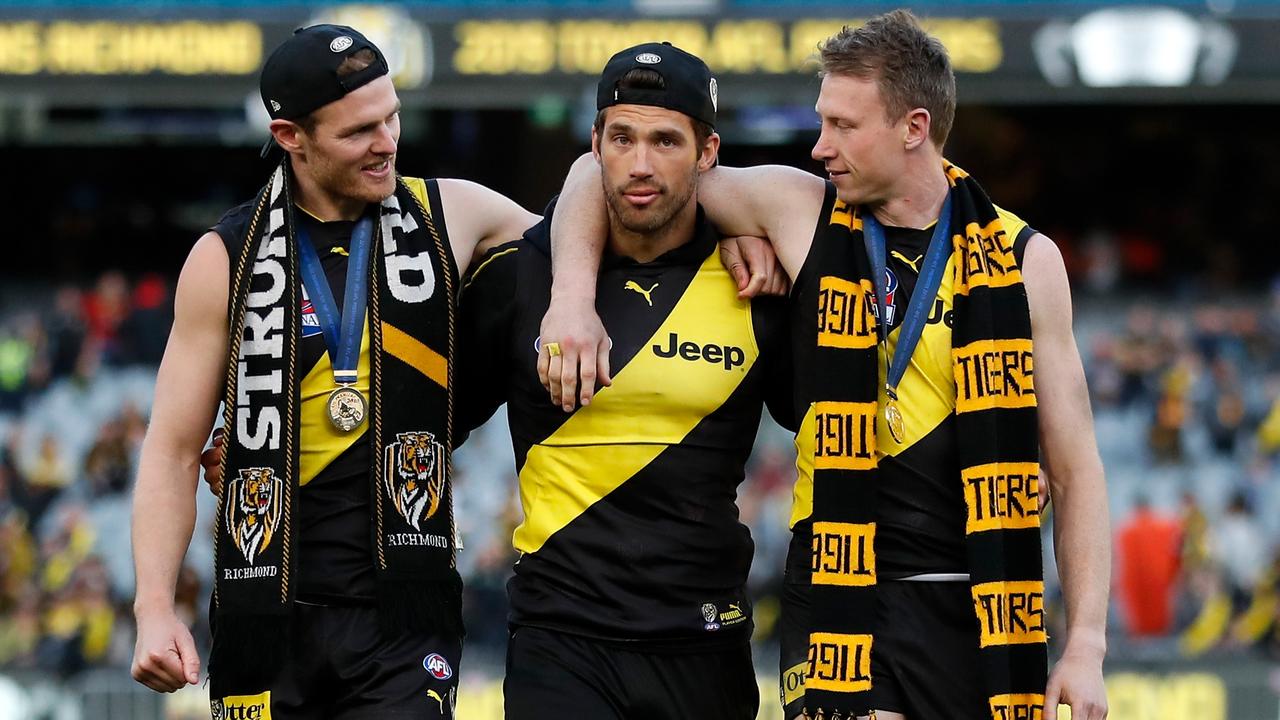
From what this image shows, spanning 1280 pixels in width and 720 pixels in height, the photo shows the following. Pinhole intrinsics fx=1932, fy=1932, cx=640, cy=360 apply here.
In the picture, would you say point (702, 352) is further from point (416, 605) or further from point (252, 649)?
point (252, 649)

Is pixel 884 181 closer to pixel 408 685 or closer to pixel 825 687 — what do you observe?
pixel 825 687

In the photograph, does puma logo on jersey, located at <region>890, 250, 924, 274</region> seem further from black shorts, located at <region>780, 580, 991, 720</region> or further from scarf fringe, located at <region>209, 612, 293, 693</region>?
scarf fringe, located at <region>209, 612, 293, 693</region>

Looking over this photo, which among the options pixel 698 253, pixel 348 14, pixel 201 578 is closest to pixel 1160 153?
pixel 348 14

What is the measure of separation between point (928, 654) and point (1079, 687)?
36cm

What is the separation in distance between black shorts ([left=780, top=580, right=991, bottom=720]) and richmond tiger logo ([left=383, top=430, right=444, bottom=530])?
1.12 meters

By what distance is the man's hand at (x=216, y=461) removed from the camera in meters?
4.75

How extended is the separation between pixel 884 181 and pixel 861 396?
0.53m

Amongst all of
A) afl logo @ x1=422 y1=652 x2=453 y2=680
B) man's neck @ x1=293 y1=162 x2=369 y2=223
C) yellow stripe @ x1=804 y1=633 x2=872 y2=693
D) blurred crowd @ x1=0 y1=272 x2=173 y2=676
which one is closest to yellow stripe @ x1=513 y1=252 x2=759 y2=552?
afl logo @ x1=422 y1=652 x2=453 y2=680

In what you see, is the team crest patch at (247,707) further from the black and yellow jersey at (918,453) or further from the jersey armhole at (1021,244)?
the jersey armhole at (1021,244)

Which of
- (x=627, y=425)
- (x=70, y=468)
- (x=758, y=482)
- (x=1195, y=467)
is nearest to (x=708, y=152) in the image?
(x=627, y=425)

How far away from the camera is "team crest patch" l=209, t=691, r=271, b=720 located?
15.1 ft

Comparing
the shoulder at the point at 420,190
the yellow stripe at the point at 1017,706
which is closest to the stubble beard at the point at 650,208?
the shoulder at the point at 420,190

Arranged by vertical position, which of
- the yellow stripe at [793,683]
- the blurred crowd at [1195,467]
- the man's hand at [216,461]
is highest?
the blurred crowd at [1195,467]

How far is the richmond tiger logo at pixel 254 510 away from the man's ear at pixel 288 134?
0.82 m
